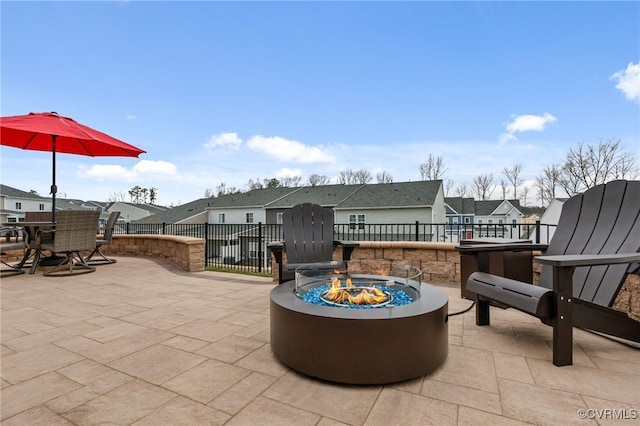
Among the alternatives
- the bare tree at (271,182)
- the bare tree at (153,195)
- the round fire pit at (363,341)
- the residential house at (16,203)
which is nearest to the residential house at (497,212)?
the bare tree at (271,182)

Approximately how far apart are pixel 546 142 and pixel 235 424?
21817 millimetres

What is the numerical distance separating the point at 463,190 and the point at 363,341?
1297 inches

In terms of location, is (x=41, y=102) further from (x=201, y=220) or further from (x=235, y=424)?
(x=201, y=220)

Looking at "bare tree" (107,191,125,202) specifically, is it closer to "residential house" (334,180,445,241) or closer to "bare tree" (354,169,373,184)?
"bare tree" (354,169,373,184)

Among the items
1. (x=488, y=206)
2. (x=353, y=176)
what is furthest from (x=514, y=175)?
(x=353, y=176)

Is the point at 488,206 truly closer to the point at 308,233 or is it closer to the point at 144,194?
the point at 308,233

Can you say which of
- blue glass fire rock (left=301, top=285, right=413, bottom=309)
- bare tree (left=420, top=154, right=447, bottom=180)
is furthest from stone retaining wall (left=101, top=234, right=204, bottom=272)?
bare tree (left=420, top=154, right=447, bottom=180)

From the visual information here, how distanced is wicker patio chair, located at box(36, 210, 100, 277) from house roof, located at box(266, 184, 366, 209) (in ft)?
48.5

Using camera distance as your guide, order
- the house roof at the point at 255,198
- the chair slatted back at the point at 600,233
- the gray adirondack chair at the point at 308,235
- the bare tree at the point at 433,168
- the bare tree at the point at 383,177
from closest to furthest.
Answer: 1. the chair slatted back at the point at 600,233
2. the gray adirondack chair at the point at 308,235
3. the house roof at the point at 255,198
4. the bare tree at the point at 433,168
5. the bare tree at the point at 383,177

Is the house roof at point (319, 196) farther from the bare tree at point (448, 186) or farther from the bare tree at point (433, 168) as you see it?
the bare tree at point (448, 186)

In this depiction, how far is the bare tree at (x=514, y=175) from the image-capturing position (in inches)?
1106

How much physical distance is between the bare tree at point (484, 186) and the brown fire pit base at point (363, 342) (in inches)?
1303

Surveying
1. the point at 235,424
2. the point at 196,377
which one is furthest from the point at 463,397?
the point at 196,377

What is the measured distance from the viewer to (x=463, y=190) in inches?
1218
